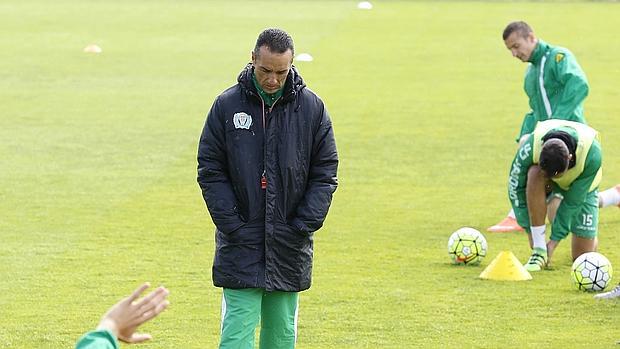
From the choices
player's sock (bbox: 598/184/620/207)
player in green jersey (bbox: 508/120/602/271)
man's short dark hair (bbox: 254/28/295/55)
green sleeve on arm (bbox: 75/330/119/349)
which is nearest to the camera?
green sleeve on arm (bbox: 75/330/119/349)

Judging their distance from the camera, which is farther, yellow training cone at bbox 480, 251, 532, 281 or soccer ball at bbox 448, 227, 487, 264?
soccer ball at bbox 448, 227, 487, 264

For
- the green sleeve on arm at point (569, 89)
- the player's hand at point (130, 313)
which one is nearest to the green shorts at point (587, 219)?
the green sleeve on arm at point (569, 89)

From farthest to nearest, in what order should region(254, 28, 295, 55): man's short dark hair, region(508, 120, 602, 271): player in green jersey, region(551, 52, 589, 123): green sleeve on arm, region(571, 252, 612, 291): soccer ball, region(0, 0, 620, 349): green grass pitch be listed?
1. region(551, 52, 589, 123): green sleeve on arm
2. region(508, 120, 602, 271): player in green jersey
3. region(571, 252, 612, 291): soccer ball
4. region(0, 0, 620, 349): green grass pitch
5. region(254, 28, 295, 55): man's short dark hair

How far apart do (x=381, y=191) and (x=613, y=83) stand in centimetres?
1358

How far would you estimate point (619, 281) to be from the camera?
36.5 ft

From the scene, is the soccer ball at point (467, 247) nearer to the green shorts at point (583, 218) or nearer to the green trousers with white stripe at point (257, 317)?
the green shorts at point (583, 218)

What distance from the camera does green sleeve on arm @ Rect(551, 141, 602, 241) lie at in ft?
36.3

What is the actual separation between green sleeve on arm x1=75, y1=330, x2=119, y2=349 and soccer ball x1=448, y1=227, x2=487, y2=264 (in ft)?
24.0

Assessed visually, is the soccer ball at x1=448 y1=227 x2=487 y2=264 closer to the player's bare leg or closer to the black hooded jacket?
the player's bare leg

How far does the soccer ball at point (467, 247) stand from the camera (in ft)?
38.4

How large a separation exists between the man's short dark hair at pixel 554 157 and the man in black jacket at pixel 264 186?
355 centimetres

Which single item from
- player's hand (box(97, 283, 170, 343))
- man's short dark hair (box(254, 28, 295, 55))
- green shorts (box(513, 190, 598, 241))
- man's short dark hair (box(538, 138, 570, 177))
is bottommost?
player's hand (box(97, 283, 170, 343))

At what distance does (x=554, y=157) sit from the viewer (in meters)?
10.5

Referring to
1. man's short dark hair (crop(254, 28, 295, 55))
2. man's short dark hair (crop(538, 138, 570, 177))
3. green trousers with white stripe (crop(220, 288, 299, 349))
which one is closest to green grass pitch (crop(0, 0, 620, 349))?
man's short dark hair (crop(538, 138, 570, 177))
